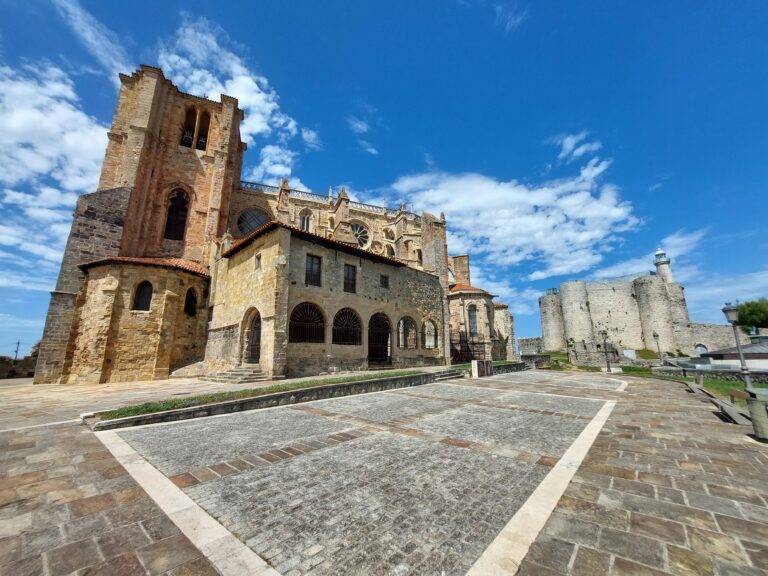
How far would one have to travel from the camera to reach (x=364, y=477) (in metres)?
3.54

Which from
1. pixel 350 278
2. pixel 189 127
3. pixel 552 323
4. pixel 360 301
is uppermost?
pixel 189 127

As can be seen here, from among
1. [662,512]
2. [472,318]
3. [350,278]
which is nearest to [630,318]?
[472,318]

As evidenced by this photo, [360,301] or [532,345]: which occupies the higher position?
[360,301]

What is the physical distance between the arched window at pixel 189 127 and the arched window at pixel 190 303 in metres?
15.2

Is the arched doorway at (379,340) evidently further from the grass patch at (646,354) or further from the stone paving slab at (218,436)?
the grass patch at (646,354)

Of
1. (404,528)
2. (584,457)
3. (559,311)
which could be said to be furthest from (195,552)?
(559,311)

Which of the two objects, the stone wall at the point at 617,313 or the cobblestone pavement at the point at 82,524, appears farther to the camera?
the stone wall at the point at 617,313

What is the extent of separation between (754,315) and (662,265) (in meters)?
11.1

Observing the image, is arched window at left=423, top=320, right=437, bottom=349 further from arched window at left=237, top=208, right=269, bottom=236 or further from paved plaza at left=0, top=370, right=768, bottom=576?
paved plaza at left=0, top=370, right=768, bottom=576

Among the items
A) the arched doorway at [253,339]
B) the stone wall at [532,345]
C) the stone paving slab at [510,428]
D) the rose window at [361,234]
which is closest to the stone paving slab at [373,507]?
the stone paving slab at [510,428]

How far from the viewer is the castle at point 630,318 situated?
3881cm

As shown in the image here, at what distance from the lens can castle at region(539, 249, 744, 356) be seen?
38812mm

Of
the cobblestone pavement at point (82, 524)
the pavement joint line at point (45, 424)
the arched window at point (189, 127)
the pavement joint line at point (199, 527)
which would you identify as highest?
the arched window at point (189, 127)

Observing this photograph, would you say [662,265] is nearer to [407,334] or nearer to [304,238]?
[407,334]
